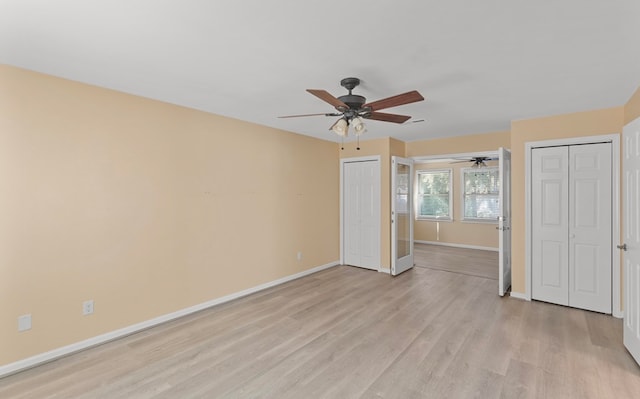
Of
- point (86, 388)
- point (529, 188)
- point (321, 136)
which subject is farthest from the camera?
point (321, 136)

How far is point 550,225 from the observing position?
12.7ft

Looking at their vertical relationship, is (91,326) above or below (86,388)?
above

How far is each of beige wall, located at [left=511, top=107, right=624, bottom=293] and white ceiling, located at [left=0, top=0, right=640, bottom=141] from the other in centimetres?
34

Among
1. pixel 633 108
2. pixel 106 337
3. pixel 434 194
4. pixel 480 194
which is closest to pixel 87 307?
pixel 106 337

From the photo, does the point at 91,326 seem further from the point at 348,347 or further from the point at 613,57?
the point at 613,57

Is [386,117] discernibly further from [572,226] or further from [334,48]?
[572,226]

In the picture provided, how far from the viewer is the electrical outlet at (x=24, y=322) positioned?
2.48 meters

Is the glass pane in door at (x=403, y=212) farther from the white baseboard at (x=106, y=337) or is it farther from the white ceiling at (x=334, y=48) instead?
the white baseboard at (x=106, y=337)

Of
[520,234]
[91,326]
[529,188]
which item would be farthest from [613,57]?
[91,326]

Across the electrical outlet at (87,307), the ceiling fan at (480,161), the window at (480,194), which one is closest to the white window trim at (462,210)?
the window at (480,194)

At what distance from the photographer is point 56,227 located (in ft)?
8.74

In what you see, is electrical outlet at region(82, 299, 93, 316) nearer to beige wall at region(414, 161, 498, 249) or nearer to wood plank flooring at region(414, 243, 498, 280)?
wood plank flooring at region(414, 243, 498, 280)

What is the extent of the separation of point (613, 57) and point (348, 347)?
322 cm

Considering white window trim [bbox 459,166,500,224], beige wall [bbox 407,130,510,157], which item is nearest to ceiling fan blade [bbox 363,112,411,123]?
beige wall [bbox 407,130,510,157]
